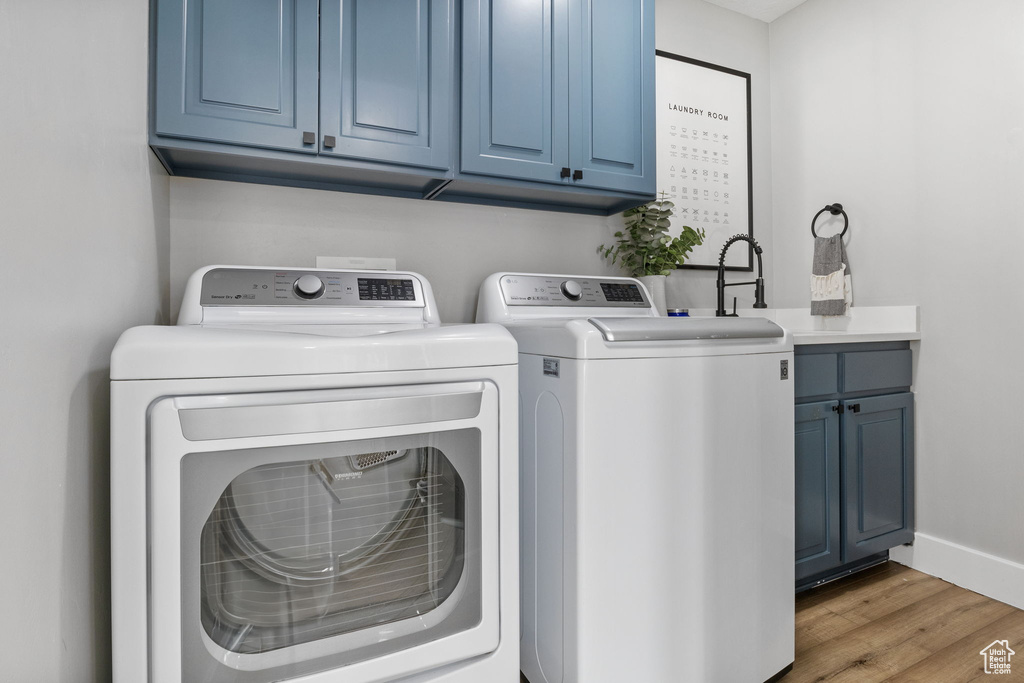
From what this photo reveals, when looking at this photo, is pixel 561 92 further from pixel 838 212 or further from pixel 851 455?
pixel 851 455

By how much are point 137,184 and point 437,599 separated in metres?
1.10

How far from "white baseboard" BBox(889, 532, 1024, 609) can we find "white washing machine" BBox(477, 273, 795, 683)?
1.07 m

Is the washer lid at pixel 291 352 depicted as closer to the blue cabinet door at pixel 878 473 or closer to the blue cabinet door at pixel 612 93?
the blue cabinet door at pixel 612 93

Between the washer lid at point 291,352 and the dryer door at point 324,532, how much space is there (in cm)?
5

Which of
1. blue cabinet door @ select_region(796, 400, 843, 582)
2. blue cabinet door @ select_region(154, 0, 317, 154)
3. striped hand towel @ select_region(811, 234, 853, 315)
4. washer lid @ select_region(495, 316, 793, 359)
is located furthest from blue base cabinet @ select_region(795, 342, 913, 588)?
blue cabinet door @ select_region(154, 0, 317, 154)

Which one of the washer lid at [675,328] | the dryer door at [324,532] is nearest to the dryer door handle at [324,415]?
the dryer door at [324,532]

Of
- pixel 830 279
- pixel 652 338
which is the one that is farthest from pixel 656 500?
pixel 830 279

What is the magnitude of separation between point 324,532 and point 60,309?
54cm

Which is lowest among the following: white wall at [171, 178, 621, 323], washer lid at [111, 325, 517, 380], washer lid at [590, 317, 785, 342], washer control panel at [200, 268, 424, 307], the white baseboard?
the white baseboard

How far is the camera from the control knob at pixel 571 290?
184 centimetres

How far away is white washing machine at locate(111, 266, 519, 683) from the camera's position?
855 mm

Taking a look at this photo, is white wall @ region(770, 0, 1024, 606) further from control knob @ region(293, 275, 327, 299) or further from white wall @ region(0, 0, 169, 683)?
white wall @ region(0, 0, 169, 683)

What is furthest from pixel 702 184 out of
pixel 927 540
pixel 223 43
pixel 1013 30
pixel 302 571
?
pixel 302 571

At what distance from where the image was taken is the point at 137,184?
3.89 feet
